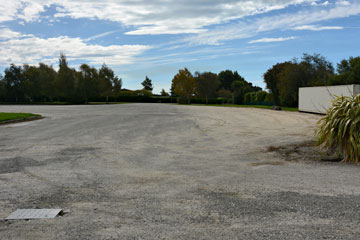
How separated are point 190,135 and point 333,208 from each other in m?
9.17

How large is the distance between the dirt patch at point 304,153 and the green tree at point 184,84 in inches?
2525

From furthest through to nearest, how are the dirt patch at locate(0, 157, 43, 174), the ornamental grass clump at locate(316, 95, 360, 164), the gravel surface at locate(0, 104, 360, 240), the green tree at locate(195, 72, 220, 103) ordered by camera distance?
the green tree at locate(195, 72, 220, 103), the ornamental grass clump at locate(316, 95, 360, 164), the dirt patch at locate(0, 157, 43, 174), the gravel surface at locate(0, 104, 360, 240)

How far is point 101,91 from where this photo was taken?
2864 inches

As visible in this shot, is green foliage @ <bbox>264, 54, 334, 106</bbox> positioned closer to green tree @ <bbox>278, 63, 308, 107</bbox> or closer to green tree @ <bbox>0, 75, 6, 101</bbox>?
green tree @ <bbox>278, 63, 308, 107</bbox>

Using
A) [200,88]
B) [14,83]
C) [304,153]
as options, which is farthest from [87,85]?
[304,153]

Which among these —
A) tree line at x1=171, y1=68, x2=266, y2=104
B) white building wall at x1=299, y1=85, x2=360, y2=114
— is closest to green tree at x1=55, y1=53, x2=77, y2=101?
tree line at x1=171, y1=68, x2=266, y2=104

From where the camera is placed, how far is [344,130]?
8.57 m

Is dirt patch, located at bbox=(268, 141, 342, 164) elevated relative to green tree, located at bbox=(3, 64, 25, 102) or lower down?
lower down

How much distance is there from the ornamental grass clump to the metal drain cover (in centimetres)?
700

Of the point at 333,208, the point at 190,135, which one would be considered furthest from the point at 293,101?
the point at 333,208

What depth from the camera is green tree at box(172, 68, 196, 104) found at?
74562 millimetres

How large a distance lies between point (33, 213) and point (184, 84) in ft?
232

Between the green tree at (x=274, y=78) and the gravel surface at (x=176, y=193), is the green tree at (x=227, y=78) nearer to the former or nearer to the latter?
the green tree at (x=274, y=78)

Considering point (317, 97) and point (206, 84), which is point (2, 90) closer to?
point (206, 84)
